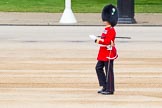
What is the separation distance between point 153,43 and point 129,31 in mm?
4525

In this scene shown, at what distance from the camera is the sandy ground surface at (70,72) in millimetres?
9922

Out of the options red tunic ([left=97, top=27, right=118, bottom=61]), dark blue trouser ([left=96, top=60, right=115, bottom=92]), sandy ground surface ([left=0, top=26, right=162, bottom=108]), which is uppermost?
red tunic ([left=97, top=27, right=118, bottom=61])

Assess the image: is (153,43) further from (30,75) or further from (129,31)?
(30,75)

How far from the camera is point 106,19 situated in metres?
10.3

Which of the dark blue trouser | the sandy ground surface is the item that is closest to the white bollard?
the sandy ground surface

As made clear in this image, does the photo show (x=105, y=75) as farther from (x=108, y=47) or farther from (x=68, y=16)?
(x=68, y=16)

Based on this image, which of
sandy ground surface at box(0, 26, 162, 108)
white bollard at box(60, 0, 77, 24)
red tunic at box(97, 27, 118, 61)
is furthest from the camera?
white bollard at box(60, 0, 77, 24)

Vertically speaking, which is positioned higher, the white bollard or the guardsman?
the guardsman

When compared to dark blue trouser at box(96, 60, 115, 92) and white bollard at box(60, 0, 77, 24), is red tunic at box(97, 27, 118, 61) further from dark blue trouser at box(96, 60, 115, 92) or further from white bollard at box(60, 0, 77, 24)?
white bollard at box(60, 0, 77, 24)

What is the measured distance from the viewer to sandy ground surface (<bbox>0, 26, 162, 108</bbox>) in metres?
9.92

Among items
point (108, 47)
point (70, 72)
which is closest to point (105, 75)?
point (108, 47)

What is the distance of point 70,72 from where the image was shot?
1293cm

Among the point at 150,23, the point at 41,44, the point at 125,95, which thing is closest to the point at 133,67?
the point at 125,95

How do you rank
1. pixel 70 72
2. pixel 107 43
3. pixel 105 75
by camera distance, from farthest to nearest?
1. pixel 70 72
2. pixel 105 75
3. pixel 107 43
